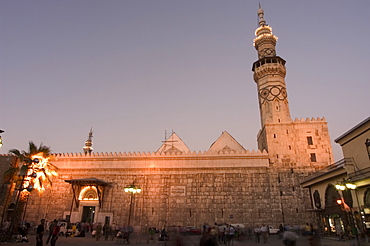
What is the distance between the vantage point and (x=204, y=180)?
75.2ft

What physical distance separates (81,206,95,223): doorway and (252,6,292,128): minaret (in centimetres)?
1869

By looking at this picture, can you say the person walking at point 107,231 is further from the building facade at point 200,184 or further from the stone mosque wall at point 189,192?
the stone mosque wall at point 189,192

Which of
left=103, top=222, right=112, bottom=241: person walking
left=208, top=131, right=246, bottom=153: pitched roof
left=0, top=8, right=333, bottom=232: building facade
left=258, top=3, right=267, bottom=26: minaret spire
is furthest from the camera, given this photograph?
left=258, top=3, right=267, bottom=26: minaret spire

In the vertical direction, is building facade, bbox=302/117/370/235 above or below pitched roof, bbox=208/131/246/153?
below

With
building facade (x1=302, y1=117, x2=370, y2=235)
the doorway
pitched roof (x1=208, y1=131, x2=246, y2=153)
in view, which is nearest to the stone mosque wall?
the doorway

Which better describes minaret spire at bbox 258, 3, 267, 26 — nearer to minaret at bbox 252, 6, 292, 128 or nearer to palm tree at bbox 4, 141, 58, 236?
minaret at bbox 252, 6, 292, 128

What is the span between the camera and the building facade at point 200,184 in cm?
2155

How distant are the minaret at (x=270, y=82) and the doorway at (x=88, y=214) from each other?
1869cm

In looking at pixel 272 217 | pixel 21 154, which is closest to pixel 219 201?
pixel 272 217

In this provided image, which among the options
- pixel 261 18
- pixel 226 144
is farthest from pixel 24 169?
pixel 261 18

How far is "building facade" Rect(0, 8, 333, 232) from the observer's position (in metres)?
21.5

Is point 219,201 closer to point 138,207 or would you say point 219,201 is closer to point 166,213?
point 166,213

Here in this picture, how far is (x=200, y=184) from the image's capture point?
22.8m

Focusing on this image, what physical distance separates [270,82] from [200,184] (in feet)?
43.5
